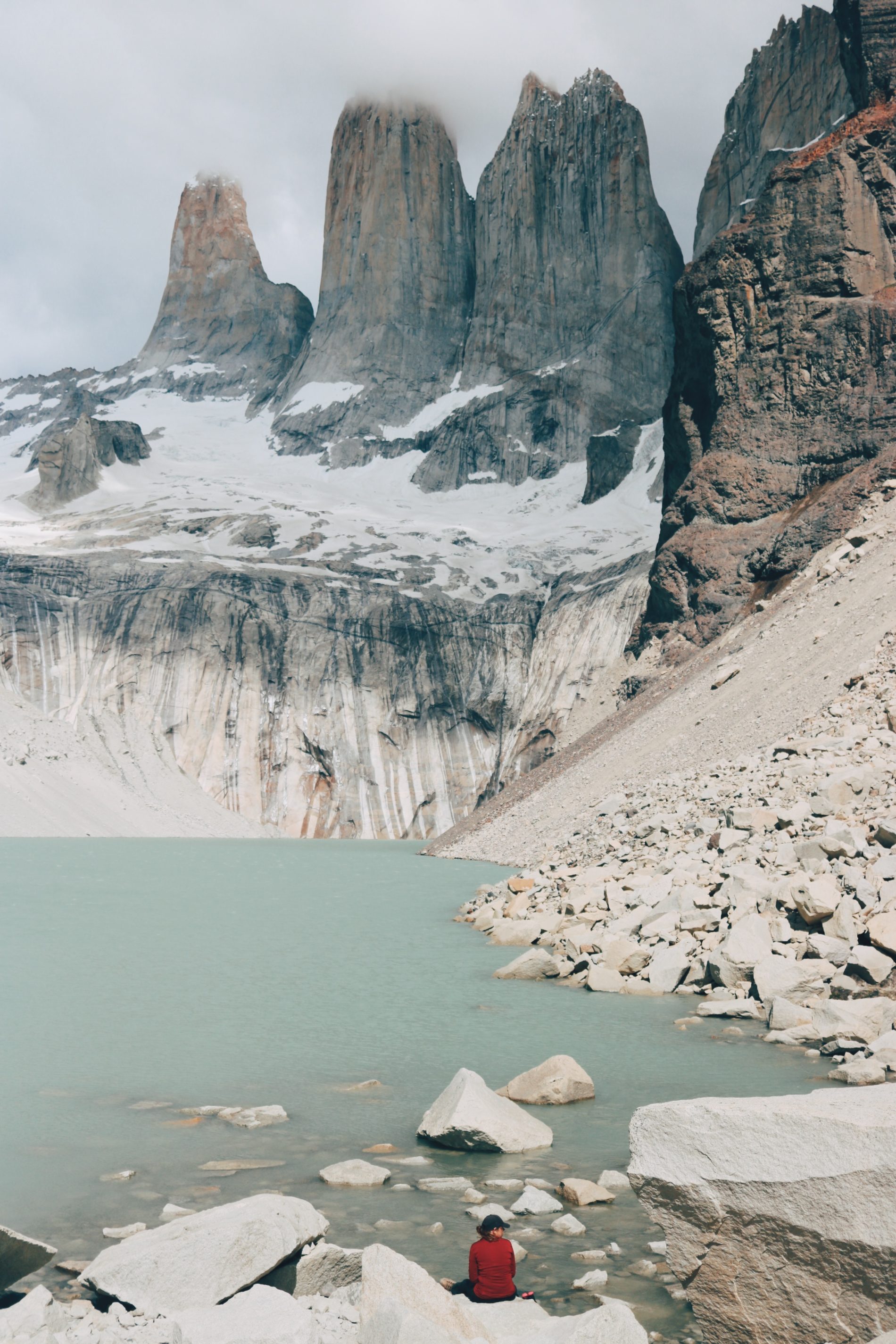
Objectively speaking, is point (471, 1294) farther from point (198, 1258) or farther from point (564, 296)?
point (564, 296)

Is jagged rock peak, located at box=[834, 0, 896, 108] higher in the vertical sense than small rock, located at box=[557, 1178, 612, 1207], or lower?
higher

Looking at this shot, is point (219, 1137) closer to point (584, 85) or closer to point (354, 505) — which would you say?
point (354, 505)

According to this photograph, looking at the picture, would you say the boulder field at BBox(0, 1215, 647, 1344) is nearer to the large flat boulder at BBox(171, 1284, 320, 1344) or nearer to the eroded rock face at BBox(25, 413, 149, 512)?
the large flat boulder at BBox(171, 1284, 320, 1344)

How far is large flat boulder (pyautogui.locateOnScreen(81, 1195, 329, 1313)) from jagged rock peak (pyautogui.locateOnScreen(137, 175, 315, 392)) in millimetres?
132931

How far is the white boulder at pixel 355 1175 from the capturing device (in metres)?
6.66

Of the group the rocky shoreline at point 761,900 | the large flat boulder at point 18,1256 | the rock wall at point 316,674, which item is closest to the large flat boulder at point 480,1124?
the rocky shoreline at point 761,900

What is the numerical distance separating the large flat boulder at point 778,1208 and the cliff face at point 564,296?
9770 centimetres

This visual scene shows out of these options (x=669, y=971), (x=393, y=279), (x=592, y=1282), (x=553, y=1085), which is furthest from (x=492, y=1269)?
(x=393, y=279)

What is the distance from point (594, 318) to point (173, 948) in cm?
9759

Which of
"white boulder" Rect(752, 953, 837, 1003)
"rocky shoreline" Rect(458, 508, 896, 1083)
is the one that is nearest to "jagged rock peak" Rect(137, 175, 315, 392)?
"rocky shoreline" Rect(458, 508, 896, 1083)

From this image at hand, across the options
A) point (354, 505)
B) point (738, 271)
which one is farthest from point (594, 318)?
point (738, 271)

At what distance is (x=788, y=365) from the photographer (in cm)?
4072

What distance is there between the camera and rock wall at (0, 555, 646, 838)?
66.4 metres

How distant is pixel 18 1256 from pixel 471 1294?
81.9 inches
